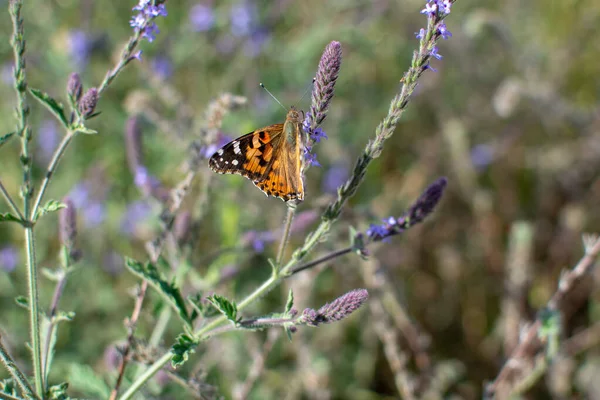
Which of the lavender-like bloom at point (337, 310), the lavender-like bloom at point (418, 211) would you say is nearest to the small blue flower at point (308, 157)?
the lavender-like bloom at point (418, 211)

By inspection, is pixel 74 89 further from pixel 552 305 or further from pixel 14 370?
pixel 552 305

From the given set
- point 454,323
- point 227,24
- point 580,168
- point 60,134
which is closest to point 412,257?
point 454,323

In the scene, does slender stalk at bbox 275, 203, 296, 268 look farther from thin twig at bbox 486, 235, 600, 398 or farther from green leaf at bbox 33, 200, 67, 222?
thin twig at bbox 486, 235, 600, 398

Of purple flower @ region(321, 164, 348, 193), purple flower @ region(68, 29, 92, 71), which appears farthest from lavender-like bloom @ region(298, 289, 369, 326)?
purple flower @ region(68, 29, 92, 71)

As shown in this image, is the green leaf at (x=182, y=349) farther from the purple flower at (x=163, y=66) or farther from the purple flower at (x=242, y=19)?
the purple flower at (x=242, y=19)

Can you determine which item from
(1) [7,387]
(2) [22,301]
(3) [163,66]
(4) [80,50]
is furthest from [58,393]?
(4) [80,50]
